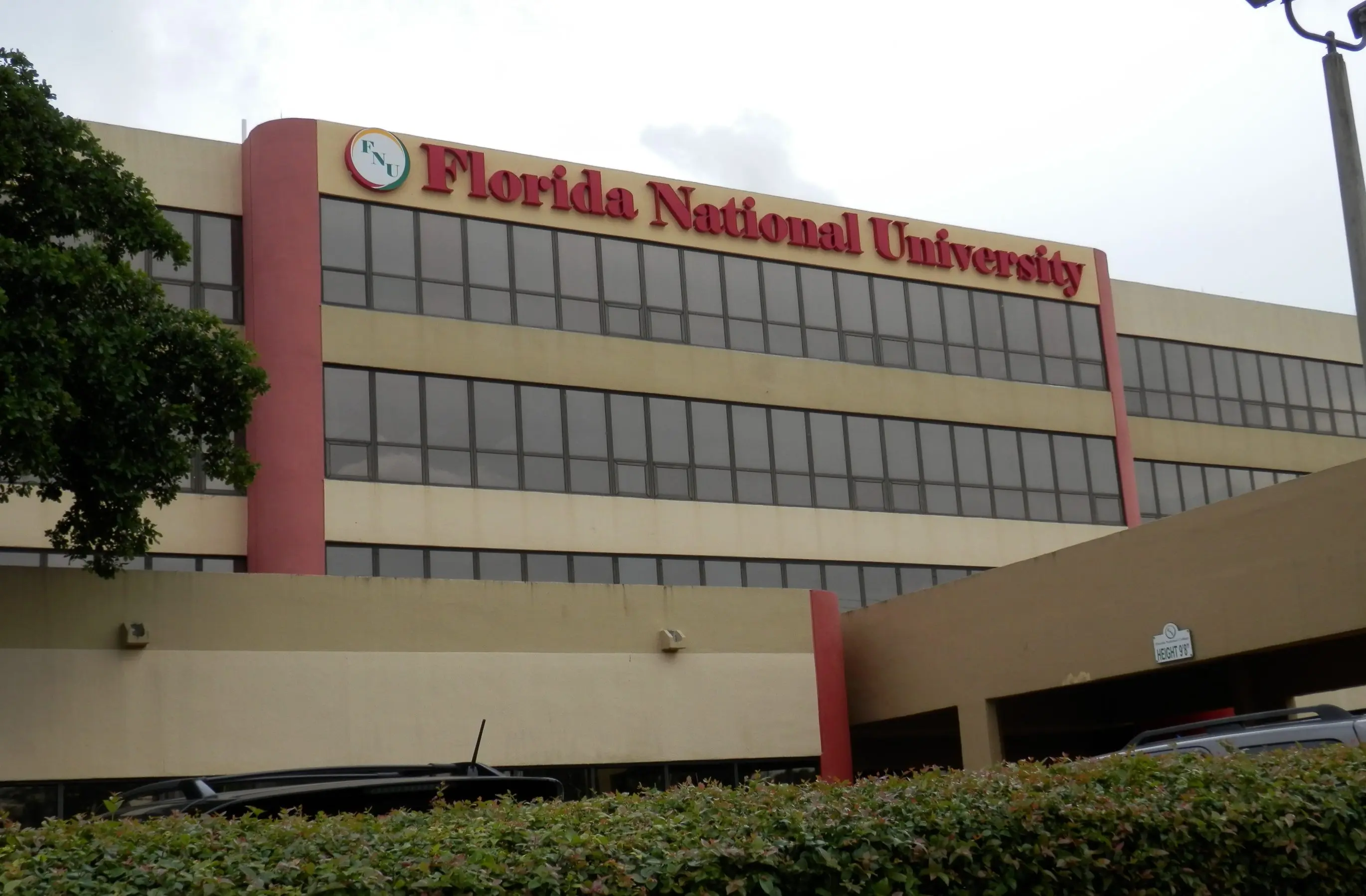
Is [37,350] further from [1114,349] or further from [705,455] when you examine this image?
[1114,349]

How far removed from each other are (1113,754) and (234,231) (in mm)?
21389

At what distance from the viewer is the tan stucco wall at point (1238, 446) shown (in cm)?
3578

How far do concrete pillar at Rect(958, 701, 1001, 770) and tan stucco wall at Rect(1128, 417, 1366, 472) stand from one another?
46.0 ft

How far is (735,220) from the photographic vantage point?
31.0 m

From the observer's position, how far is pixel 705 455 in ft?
97.1

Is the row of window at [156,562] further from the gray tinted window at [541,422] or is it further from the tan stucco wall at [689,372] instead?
the gray tinted window at [541,422]

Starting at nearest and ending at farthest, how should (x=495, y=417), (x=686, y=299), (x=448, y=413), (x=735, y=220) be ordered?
(x=448, y=413)
(x=495, y=417)
(x=686, y=299)
(x=735, y=220)

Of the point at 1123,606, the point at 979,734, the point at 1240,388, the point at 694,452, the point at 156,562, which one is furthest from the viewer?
the point at 1240,388

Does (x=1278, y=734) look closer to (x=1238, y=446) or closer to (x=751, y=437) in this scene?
(x=751, y=437)

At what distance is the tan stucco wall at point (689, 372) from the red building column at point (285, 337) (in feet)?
2.05

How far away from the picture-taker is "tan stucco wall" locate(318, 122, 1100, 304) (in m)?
27.8

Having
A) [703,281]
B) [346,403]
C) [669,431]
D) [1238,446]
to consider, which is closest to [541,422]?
[669,431]

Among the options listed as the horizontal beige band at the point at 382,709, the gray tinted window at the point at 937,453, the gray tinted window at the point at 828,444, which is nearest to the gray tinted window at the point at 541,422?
the gray tinted window at the point at 828,444

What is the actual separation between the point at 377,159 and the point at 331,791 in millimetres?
20098
